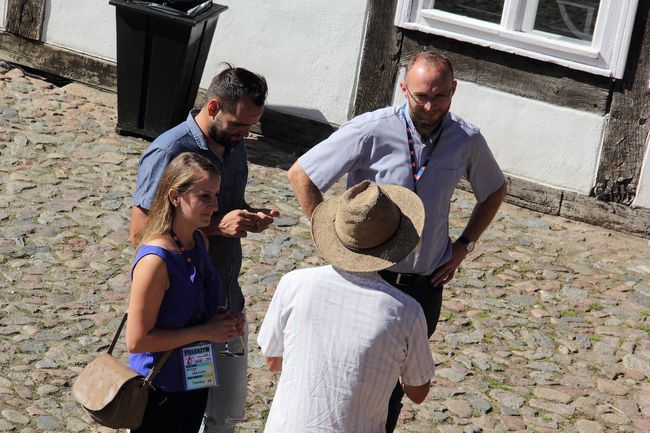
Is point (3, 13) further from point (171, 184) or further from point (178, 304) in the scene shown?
point (178, 304)

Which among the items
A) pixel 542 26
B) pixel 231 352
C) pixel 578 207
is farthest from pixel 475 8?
pixel 231 352

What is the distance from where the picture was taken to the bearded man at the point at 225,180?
13.4 feet

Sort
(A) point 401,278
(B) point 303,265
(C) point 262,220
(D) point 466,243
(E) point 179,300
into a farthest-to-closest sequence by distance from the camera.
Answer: (B) point 303,265
(D) point 466,243
(A) point 401,278
(C) point 262,220
(E) point 179,300

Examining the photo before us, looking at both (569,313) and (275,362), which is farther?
(569,313)

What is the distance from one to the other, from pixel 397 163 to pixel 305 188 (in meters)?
0.43

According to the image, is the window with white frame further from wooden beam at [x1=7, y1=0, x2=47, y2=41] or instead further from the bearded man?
the bearded man

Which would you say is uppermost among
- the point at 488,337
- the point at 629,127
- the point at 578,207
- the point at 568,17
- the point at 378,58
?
the point at 568,17

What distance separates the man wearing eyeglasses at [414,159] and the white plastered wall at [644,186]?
4.34 meters

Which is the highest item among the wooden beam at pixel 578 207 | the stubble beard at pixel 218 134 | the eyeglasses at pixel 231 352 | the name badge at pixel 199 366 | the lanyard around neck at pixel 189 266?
the stubble beard at pixel 218 134

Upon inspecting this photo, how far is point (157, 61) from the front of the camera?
9219 mm

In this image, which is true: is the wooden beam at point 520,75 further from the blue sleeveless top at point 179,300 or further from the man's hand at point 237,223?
the blue sleeveless top at point 179,300

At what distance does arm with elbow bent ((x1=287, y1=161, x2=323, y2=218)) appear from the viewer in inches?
181

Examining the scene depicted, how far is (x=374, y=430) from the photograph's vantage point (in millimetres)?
3447

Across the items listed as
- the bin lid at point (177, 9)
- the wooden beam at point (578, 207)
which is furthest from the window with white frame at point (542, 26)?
the bin lid at point (177, 9)
